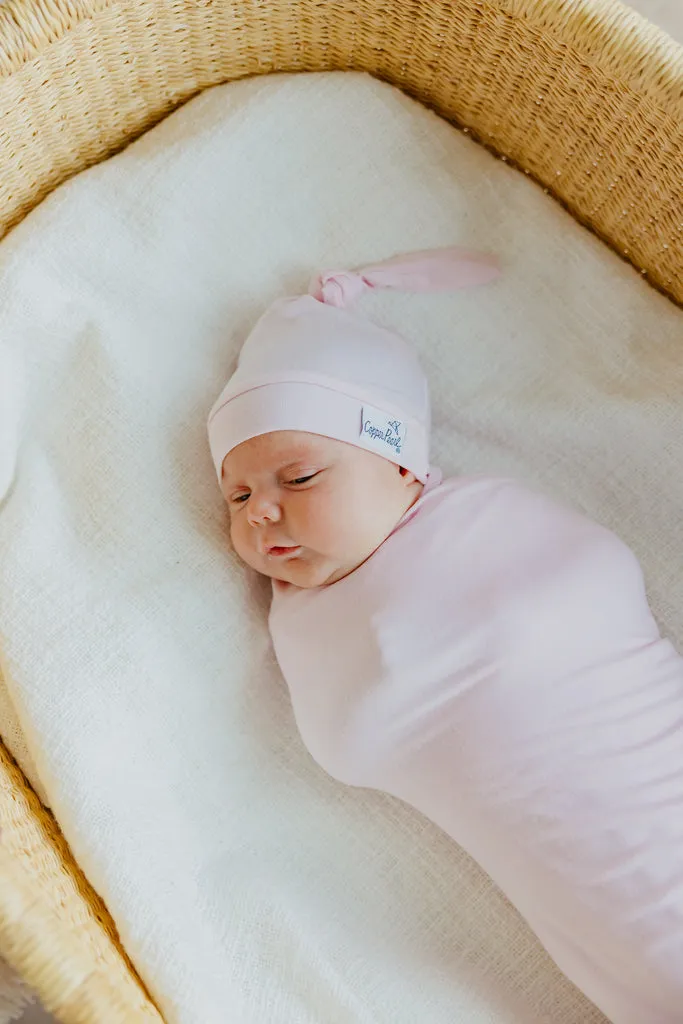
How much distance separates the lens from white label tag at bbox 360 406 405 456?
117 centimetres

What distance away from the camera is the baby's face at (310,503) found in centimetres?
115

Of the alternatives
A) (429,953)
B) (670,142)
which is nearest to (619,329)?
(670,142)

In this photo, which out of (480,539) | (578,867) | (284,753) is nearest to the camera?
(578,867)

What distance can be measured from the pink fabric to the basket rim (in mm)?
517

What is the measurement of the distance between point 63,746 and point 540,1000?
0.65m

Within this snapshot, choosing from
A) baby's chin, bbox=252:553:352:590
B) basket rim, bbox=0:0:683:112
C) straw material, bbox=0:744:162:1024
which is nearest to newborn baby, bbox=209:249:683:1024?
baby's chin, bbox=252:553:352:590

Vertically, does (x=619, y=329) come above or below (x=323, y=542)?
above

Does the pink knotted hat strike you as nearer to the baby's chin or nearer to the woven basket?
the baby's chin

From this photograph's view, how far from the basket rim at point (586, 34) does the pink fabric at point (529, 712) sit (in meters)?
0.52

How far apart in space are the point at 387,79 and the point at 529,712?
0.96m

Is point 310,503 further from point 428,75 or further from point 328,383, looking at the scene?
point 428,75

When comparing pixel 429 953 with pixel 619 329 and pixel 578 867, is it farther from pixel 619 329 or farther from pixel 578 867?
pixel 619 329

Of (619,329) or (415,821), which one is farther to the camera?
(619,329)

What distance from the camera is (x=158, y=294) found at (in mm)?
1362
